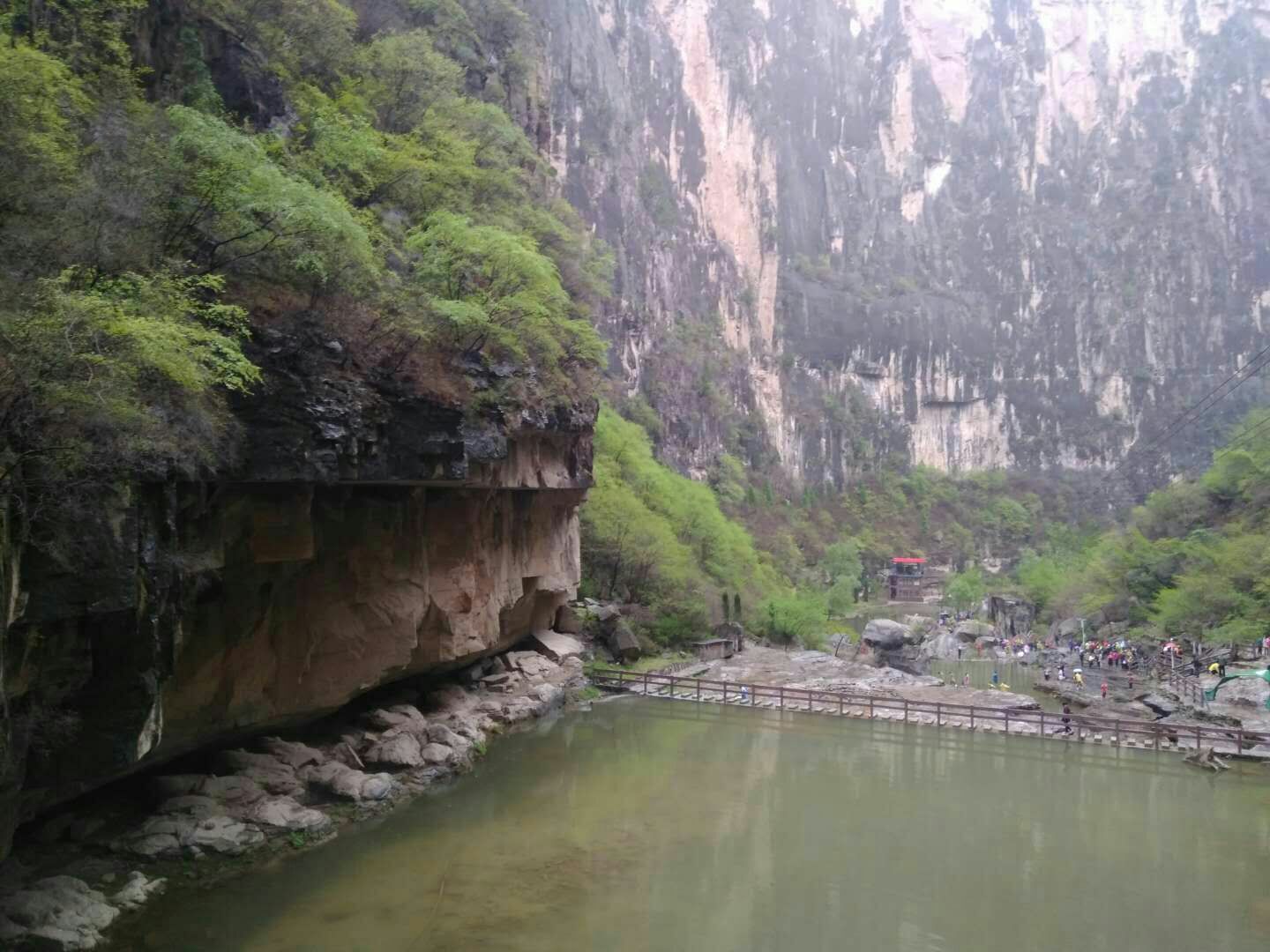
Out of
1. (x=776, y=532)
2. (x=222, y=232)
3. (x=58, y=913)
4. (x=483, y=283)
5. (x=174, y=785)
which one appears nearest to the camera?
(x=58, y=913)

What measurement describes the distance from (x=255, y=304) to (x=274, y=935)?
7.90 metres

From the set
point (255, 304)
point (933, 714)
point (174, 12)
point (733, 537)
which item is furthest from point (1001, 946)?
point (733, 537)

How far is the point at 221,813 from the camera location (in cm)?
1311

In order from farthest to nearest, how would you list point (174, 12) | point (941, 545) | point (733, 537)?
point (941, 545) < point (733, 537) < point (174, 12)

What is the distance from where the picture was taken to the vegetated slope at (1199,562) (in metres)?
33.5

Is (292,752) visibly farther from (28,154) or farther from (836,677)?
(836,677)

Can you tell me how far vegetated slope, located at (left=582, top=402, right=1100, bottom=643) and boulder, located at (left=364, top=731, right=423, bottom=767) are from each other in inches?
651

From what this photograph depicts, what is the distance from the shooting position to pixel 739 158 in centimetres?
9525

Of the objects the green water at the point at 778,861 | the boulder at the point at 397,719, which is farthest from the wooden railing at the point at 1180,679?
the boulder at the point at 397,719

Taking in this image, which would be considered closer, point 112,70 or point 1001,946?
point 1001,946

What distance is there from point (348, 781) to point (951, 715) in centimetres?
1637

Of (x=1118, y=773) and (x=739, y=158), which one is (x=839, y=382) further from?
(x=1118, y=773)

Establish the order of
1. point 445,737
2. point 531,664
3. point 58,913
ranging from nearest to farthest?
point 58,913, point 445,737, point 531,664

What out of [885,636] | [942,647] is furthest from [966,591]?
[885,636]
